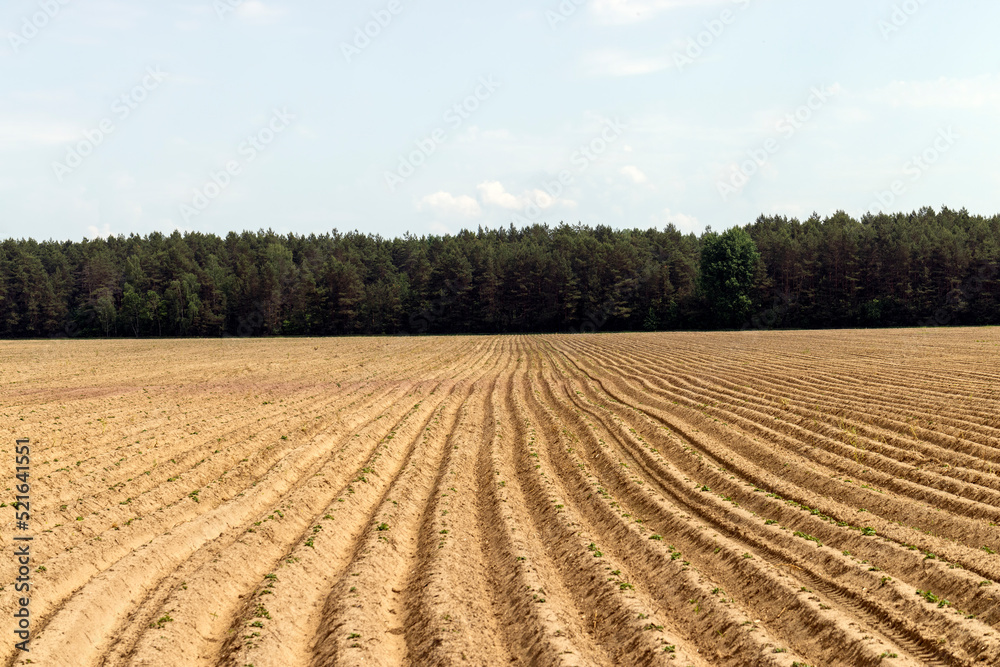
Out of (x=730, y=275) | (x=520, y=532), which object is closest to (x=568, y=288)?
(x=730, y=275)

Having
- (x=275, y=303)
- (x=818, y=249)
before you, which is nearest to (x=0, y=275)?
(x=275, y=303)

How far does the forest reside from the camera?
72250mm

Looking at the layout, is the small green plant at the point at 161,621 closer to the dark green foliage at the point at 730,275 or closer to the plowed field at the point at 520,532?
the plowed field at the point at 520,532

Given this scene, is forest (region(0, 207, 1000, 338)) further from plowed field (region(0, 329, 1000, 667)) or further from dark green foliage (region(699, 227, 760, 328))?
plowed field (region(0, 329, 1000, 667))

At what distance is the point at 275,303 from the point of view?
87.9m

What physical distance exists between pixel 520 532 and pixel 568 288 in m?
77.6

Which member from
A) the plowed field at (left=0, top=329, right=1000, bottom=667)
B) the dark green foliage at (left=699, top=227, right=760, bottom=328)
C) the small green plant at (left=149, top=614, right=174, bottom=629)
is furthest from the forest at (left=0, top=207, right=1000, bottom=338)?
the small green plant at (left=149, top=614, right=174, bottom=629)

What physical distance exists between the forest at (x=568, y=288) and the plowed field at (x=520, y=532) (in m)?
60.3

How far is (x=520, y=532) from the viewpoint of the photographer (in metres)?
9.07

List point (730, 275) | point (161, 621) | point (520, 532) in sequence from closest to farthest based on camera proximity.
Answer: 1. point (161, 621)
2. point (520, 532)
3. point (730, 275)

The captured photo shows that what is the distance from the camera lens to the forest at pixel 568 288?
7225 cm

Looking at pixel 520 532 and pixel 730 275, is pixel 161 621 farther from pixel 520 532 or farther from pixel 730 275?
pixel 730 275

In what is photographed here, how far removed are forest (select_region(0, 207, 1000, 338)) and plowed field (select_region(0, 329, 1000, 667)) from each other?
6025cm

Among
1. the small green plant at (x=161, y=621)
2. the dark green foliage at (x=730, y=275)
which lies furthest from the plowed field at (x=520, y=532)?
the dark green foliage at (x=730, y=275)
